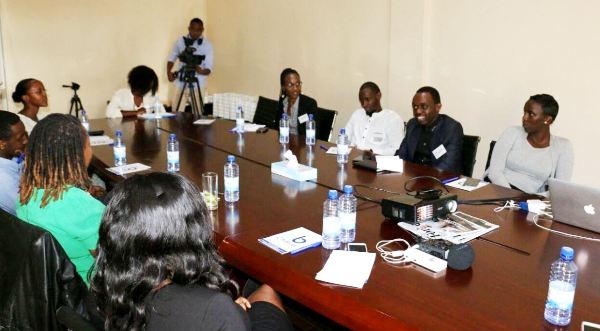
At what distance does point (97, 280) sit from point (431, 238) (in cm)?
115

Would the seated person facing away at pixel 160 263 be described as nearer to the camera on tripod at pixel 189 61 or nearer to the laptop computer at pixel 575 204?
the laptop computer at pixel 575 204

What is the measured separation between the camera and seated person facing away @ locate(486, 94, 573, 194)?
3228 mm

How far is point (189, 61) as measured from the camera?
6914mm

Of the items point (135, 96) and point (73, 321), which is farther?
point (135, 96)

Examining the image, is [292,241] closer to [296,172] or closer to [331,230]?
[331,230]

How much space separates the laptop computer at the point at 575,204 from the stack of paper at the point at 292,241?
0.97 m

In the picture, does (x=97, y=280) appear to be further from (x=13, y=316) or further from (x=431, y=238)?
(x=431, y=238)

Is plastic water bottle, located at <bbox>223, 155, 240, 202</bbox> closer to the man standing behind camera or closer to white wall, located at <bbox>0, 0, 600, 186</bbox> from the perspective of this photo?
white wall, located at <bbox>0, 0, 600, 186</bbox>

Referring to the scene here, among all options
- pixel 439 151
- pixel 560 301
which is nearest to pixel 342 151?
pixel 439 151

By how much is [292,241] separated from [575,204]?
1.12 metres

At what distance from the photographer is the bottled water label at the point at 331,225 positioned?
6.17 feet

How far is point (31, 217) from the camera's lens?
2.05m

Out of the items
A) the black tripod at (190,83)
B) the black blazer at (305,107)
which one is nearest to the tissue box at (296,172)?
the black blazer at (305,107)

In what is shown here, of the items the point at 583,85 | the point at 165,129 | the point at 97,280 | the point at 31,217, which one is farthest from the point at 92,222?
the point at 583,85
